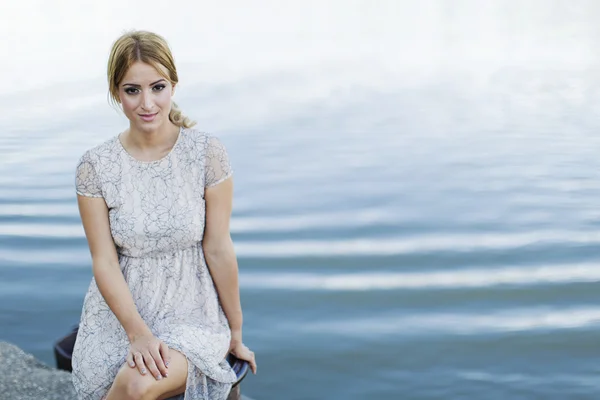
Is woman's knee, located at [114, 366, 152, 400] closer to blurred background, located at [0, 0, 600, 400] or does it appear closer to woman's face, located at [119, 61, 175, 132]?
woman's face, located at [119, 61, 175, 132]

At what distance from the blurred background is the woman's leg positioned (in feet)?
5.25

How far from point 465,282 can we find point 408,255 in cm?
49

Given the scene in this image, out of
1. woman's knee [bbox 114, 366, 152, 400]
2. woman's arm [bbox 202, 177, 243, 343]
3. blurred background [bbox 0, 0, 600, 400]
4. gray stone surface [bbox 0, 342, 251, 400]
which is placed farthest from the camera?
blurred background [bbox 0, 0, 600, 400]

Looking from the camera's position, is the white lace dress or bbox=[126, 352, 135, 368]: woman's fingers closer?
bbox=[126, 352, 135, 368]: woman's fingers

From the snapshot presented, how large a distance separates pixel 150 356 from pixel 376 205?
4214 mm

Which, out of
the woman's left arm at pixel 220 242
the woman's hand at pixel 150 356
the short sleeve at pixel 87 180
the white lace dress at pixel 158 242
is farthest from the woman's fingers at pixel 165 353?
the short sleeve at pixel 87 180

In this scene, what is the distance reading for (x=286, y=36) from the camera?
15.6m

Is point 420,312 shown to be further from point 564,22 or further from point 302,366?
point 564,22

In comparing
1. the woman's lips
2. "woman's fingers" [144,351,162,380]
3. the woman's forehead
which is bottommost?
"woman's fingers" [144,351,162,380]

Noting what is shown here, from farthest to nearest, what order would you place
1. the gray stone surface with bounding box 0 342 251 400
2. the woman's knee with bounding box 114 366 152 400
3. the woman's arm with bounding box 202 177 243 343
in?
the gray stone surface with bounding box 0 342 251 400 → the woman's arm with bounding box 202 177 243 343 → the woman's knee with bounding box 114 366 152 400

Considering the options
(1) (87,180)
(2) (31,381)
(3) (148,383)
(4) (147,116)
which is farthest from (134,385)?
(2) (31,381)

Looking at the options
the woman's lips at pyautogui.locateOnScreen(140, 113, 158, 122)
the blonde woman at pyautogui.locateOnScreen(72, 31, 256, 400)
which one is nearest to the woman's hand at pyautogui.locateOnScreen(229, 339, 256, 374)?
the blonde woman at pyautogui.locateOnScreen(72, 31, 256, 400)

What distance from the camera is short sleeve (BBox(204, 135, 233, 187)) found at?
294 cm

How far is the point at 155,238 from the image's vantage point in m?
2.89
